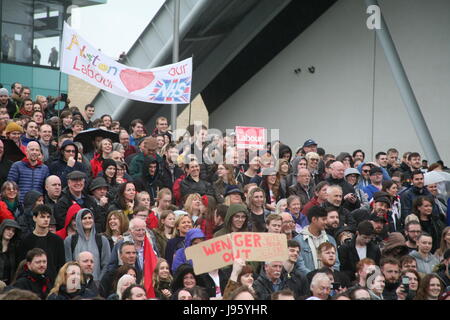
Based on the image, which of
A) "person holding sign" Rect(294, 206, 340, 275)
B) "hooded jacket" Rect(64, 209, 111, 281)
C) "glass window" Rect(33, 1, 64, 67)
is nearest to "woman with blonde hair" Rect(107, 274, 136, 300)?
"hooded jacket" Rect(64, 209, 111, 281)

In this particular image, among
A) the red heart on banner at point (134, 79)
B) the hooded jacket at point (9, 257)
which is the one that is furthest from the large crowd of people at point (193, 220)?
the red heart on banner at point (134, 79)

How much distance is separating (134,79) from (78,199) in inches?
217

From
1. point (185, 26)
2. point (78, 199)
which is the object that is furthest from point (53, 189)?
point (185, 26)

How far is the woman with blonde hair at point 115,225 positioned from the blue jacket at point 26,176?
129cm

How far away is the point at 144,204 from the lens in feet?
36.8

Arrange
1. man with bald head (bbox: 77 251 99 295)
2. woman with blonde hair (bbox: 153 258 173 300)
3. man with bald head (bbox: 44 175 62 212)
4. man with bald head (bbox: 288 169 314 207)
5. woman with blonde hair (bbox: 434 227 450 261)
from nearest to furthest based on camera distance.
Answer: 1. man with bald head (bbox: 77 251 99 295)
2. woman with blonde hair (bbox: 153 258 173 300)
3. man with bald head (bbox: 44 175 62 212)
4. woman with blonde hair (bbox: 434 227 450 261)
5. man with bald head (bbox: 288 169 314 207)

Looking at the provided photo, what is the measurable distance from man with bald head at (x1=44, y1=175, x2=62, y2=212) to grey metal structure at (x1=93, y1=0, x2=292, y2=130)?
10.8 m

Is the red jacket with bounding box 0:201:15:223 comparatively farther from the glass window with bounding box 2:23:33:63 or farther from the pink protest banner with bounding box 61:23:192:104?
the glass window with bounding box 2:23:33:63

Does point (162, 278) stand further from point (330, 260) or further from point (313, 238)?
point (313, 238)

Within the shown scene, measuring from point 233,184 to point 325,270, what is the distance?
3719 mm

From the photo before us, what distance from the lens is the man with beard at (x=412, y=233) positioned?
11602mm

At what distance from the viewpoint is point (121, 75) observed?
15992mm

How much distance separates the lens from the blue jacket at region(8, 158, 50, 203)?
11.2 m

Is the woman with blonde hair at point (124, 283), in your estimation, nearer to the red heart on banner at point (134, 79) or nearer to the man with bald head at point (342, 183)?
the man with bald head at point (342, 183)
